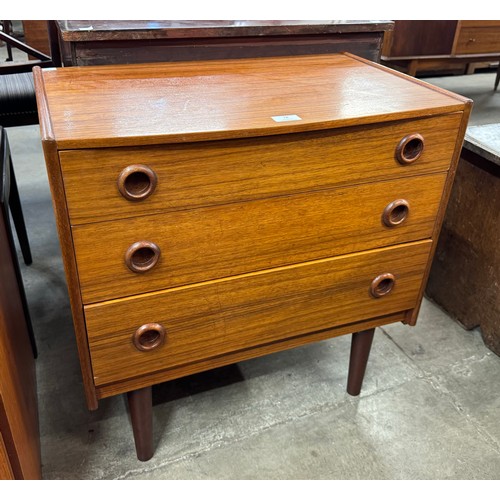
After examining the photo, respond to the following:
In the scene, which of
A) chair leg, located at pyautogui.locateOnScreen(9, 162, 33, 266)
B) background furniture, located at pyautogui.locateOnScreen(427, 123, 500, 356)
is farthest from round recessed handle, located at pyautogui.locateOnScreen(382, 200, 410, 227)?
chair leg, located at pyautogui.locateOnScreen(9, 162, 33, 266)

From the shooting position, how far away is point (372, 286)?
104cm

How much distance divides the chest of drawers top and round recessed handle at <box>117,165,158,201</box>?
40 mm

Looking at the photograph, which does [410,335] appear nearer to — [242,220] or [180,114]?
[242,220]

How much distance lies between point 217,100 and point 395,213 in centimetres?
39

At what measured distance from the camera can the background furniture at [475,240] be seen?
141cm

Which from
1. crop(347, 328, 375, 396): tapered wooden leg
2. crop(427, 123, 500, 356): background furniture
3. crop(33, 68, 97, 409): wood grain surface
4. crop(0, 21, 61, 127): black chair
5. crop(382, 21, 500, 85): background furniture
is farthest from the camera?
crop(382, 21, 500, 85): background furniture

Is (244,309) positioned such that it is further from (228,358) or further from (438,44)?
(438,44)


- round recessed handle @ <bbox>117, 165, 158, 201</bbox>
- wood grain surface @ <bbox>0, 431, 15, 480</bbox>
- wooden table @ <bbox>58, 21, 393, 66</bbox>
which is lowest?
wood grain surface @ <bbox>0, 431, 15, 480</bbox>

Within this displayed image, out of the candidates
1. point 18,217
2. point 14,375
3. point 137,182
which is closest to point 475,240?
point 137,182

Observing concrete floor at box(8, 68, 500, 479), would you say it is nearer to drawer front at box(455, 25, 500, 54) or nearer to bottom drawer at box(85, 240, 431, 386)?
bottom drawer at box(85, 240, 431, 386)

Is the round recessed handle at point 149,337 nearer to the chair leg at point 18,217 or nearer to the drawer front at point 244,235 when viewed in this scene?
the drawer front at point 244,235

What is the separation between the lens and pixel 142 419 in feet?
3.46

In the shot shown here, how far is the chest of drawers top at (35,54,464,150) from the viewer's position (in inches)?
28.5

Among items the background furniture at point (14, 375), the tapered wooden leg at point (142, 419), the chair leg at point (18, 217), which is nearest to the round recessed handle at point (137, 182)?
the background furniture at point (14, 375)
